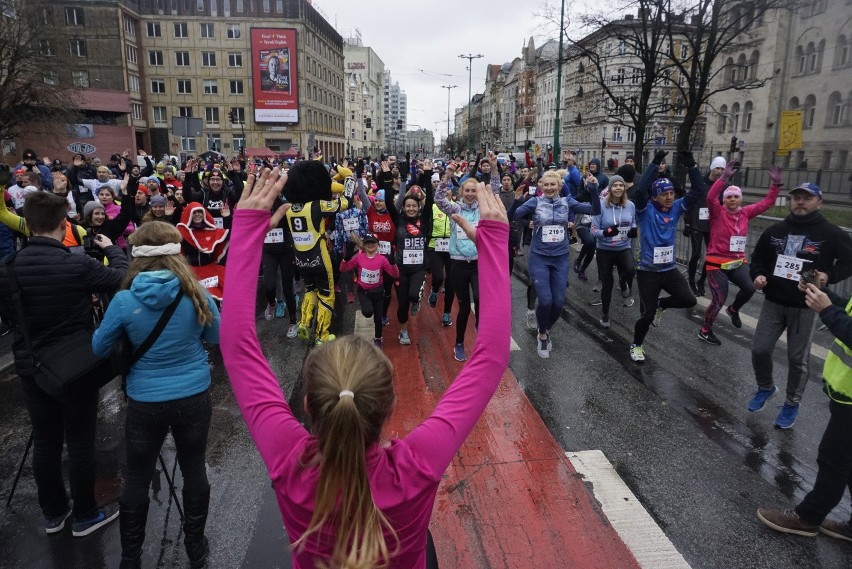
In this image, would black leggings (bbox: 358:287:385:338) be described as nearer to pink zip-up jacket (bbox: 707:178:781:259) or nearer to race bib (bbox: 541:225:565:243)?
race bib (bbox: 541:225:565:243)

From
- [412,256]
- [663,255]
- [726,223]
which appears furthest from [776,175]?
[412,256]

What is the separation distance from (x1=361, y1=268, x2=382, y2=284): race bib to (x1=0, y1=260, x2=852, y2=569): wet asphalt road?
132 centimetres

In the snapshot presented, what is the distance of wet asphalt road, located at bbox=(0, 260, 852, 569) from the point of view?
3.53 metres

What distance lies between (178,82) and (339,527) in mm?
72281

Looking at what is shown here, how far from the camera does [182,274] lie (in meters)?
3.09

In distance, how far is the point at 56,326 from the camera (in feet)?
11.3

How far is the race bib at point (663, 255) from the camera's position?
6.73 meters

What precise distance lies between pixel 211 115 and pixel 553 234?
66.7 m

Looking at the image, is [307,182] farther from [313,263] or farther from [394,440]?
[313,263]

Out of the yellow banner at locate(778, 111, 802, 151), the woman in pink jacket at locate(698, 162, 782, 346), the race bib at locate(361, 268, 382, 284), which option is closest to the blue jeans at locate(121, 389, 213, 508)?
the race bib at locate(361, 268, 382, 284)

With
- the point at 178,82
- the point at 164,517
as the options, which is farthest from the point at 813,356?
the point at 178,82

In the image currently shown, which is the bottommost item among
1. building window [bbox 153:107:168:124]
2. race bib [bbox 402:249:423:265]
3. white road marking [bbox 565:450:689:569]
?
white road marking [bbox 565:450:689:569]

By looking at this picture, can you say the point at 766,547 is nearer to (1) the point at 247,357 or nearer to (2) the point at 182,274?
(1) the point at 247,357

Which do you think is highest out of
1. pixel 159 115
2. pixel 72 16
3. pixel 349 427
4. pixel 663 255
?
pixel 72 16
